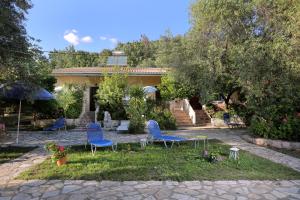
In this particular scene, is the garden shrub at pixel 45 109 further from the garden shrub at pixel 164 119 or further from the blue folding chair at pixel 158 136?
the blue folding chair at pixel 158 136

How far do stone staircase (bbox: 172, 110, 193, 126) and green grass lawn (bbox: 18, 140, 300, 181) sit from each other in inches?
384

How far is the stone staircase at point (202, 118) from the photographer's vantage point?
804 inches

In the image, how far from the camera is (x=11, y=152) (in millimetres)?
10281

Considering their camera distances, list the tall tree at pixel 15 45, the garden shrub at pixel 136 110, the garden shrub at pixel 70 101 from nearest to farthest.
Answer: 1. the tall tree at pixel 15 45
2. the garden shrub at pixel 136 110
3. the garden shrub at pixel 70 101

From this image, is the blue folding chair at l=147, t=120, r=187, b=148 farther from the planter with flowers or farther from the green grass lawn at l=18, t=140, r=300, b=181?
the planter with flowers

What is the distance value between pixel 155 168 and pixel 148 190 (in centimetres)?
166

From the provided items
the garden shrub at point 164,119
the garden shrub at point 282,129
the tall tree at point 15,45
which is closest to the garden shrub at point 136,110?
the garden shrub at point 164,119

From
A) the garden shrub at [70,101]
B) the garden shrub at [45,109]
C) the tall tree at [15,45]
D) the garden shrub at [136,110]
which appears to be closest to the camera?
the tall tree at [15,45]

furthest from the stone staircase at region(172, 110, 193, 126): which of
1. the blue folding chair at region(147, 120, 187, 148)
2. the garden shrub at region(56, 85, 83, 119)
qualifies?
the blue folding chair at region(147, 120, 187, 148)

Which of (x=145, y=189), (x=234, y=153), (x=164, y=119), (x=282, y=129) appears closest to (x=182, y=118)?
(x=164, y=119)

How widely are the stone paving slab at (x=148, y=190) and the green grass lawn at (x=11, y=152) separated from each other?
2.90 m

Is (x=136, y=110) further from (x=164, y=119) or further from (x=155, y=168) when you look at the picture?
(x=155, y=168)

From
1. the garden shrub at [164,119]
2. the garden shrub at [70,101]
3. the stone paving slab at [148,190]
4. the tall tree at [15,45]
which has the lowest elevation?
the stone paving slab at [148,190]

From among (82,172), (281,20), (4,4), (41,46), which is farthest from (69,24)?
(82,172)
